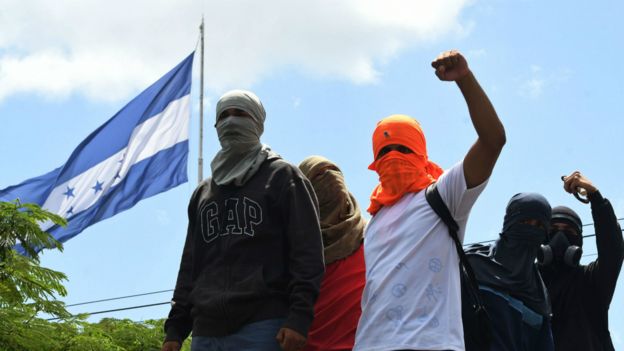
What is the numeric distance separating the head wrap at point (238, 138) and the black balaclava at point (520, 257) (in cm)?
127

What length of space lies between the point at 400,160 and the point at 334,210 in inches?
36.6

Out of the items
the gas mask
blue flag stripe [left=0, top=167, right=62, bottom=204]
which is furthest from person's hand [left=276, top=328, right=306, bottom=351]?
blue flag stripe [left=0, top=167, right=62, bottom=204]

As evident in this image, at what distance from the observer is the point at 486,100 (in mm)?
3924

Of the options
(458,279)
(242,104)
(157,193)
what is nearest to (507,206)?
(458,279)

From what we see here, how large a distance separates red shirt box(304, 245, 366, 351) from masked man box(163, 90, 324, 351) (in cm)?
53

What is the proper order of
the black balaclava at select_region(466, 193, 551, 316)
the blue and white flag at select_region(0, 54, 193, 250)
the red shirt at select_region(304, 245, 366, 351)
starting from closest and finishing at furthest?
the red shirt at select_region(304, 245, 366, 351)
the black balaclava at select_region(466, 193, 551, 316)
the blue and white flag at select_region(0, 54, 193, 250)

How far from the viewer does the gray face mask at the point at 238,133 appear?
4.59 meters

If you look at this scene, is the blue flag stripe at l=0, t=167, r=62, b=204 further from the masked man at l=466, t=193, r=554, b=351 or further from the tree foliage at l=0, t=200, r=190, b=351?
the masked man at l=466, t=193, r=554, b=351

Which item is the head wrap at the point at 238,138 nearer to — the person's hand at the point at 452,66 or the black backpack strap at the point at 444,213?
the black backpack strap at the point at 444,213

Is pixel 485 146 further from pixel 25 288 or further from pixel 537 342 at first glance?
pixel 25 288

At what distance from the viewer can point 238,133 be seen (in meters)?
4.60

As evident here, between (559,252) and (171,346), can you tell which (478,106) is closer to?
(171,346)

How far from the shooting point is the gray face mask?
15.1 feet

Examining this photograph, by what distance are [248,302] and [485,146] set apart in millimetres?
1182
